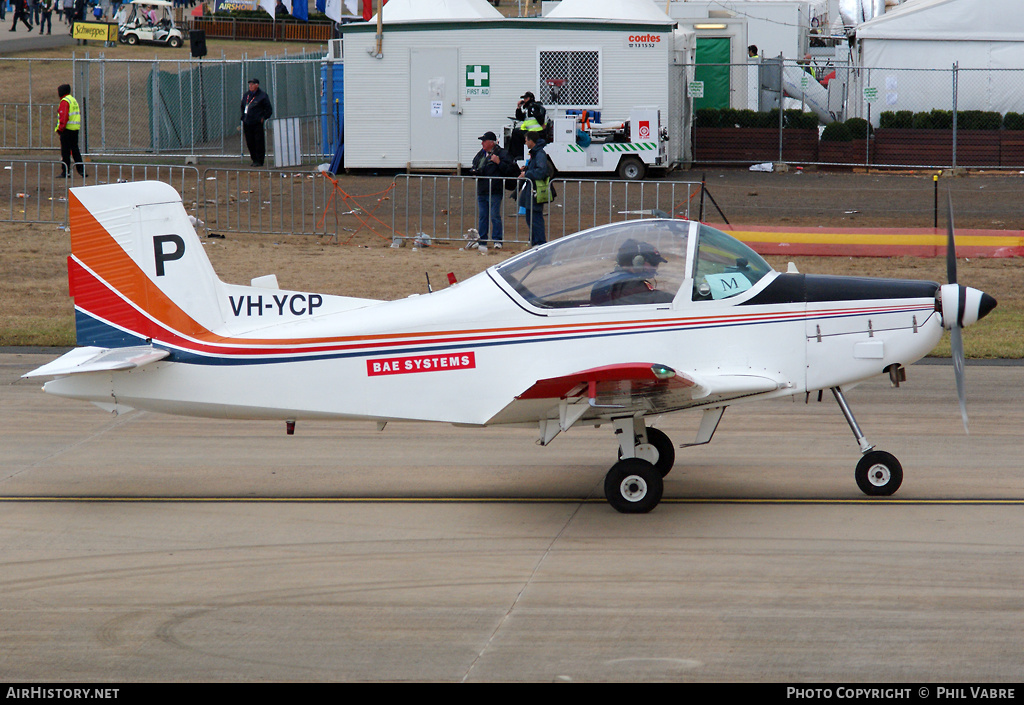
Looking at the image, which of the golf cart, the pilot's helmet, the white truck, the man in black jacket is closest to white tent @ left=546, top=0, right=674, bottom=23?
the white truck

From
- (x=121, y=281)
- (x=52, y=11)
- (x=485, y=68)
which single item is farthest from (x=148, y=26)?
(x=121, y=281)

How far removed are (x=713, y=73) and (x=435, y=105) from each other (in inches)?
407

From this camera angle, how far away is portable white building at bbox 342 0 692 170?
91.2ft

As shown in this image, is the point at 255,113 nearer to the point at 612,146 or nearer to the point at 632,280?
the point at 612,146

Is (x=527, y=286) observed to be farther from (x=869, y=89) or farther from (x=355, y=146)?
(x=869, y=89)

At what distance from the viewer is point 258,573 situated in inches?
291

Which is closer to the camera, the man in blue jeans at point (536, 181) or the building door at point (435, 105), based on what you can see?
the man in blue jeans at point (536, 181)

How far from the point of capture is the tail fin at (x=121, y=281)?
8.66m

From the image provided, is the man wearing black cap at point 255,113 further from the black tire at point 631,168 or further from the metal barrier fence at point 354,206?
the black tire at point 631,168

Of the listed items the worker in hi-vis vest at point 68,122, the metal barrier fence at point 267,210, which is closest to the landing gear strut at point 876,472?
the metal barrier fence at point 267,210

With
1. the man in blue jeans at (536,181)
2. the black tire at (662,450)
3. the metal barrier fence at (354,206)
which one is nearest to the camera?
the black tire at (662,450)

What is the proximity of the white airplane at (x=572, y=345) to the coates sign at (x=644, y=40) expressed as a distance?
2036cm

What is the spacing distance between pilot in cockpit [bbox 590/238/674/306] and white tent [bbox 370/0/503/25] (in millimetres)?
20803

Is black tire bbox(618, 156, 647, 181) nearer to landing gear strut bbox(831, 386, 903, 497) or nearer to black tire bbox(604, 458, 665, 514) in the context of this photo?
landing gear strut bbox(831, 386, 903, 497)
